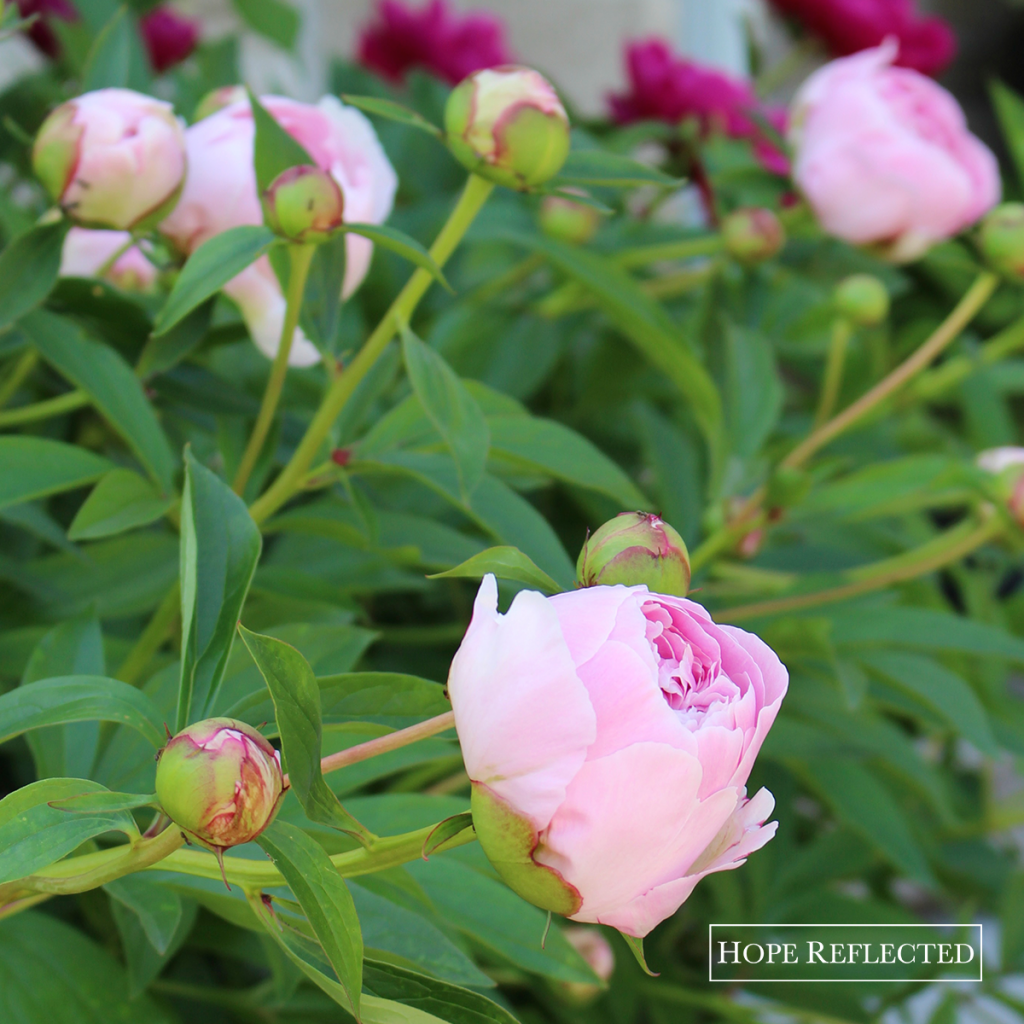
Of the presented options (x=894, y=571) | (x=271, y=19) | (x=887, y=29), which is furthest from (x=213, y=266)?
(x=887, y=29)

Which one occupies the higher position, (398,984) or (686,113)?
(398,984)

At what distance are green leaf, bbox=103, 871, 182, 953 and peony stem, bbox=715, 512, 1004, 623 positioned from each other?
0.19 meters

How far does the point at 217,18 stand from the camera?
1.04 meters

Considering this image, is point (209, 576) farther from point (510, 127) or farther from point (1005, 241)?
point (1005, 241)

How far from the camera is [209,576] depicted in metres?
0.19

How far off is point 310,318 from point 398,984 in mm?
158

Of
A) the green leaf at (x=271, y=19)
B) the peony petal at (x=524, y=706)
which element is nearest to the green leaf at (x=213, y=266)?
the peony petal at (x=524, y=706)

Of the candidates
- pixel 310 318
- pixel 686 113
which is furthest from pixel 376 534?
pixel 686 113

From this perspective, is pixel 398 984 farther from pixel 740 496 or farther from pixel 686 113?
pixel 686 113

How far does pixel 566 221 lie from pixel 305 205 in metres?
0.25

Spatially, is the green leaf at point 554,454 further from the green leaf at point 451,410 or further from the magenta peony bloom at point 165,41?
the magenta peony bloom at point 165,41

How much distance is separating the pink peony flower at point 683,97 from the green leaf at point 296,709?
20.8 inches

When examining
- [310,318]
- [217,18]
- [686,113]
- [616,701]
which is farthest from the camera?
[217,18]

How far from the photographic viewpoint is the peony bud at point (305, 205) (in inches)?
8.8
